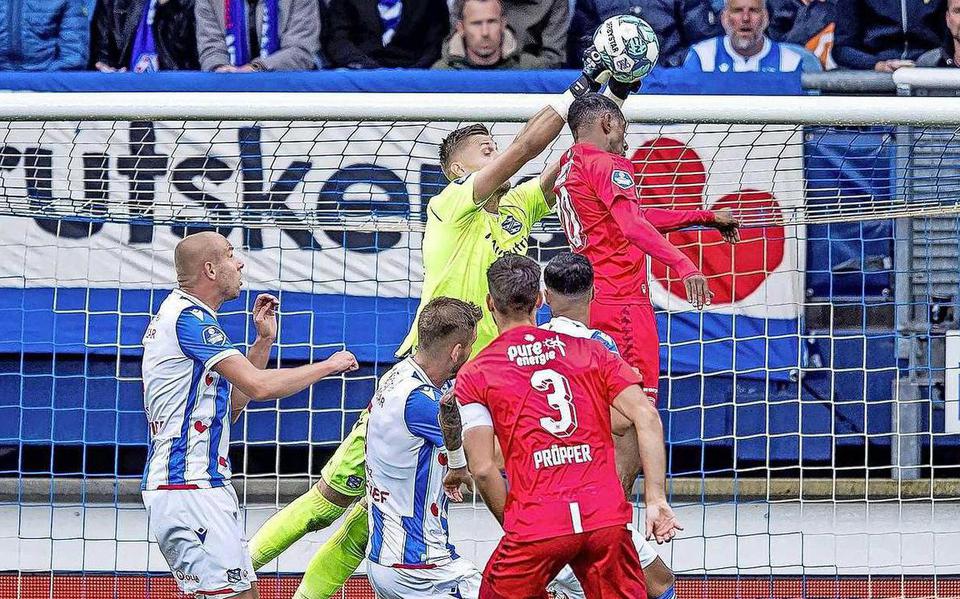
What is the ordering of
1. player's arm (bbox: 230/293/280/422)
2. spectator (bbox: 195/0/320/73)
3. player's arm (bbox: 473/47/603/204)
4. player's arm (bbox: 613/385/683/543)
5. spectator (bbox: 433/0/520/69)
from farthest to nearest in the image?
spectator (bbox: 195/0/320/73), spectator (bbox: 433/0/520/69), player's arm (bbox: 473/47/603/204), player's arm (bbox: 230/293/280/422), player's arm (bbox: 613/385/683/543)

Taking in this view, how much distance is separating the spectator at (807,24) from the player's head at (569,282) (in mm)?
4638

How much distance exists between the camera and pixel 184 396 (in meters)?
→ 5.13

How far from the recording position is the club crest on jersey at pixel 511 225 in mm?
6043

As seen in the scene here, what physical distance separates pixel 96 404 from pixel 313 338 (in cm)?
152

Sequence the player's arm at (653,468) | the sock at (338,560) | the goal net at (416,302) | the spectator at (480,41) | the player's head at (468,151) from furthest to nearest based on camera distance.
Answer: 1. the spectator at (480,41)
2. the goal net at (416,302)
3. the player's head at (468,151)
4. the sock at (338,560)
5. the player's arm at (653,468)

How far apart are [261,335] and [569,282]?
1.32 m

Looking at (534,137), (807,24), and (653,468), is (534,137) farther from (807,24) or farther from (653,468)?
(807,24)

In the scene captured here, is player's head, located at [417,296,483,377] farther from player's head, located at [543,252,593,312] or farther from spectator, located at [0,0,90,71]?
spectator, located at [0,0,90,71]

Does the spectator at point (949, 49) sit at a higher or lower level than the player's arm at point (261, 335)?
higher

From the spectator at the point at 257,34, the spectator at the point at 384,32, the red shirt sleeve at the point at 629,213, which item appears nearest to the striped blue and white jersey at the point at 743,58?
the spectator at the point at 384,32

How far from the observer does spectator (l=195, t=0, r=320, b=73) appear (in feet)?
29.8

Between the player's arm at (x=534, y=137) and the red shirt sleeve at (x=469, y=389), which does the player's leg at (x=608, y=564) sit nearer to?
the red shirt sleeve at (x=469, y=389)

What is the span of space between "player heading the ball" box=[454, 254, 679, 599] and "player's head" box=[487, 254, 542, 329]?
0.39ft

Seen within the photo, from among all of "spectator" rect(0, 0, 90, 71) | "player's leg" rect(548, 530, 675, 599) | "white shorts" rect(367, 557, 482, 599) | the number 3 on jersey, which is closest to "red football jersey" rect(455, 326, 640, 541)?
the number 3 on jersey
